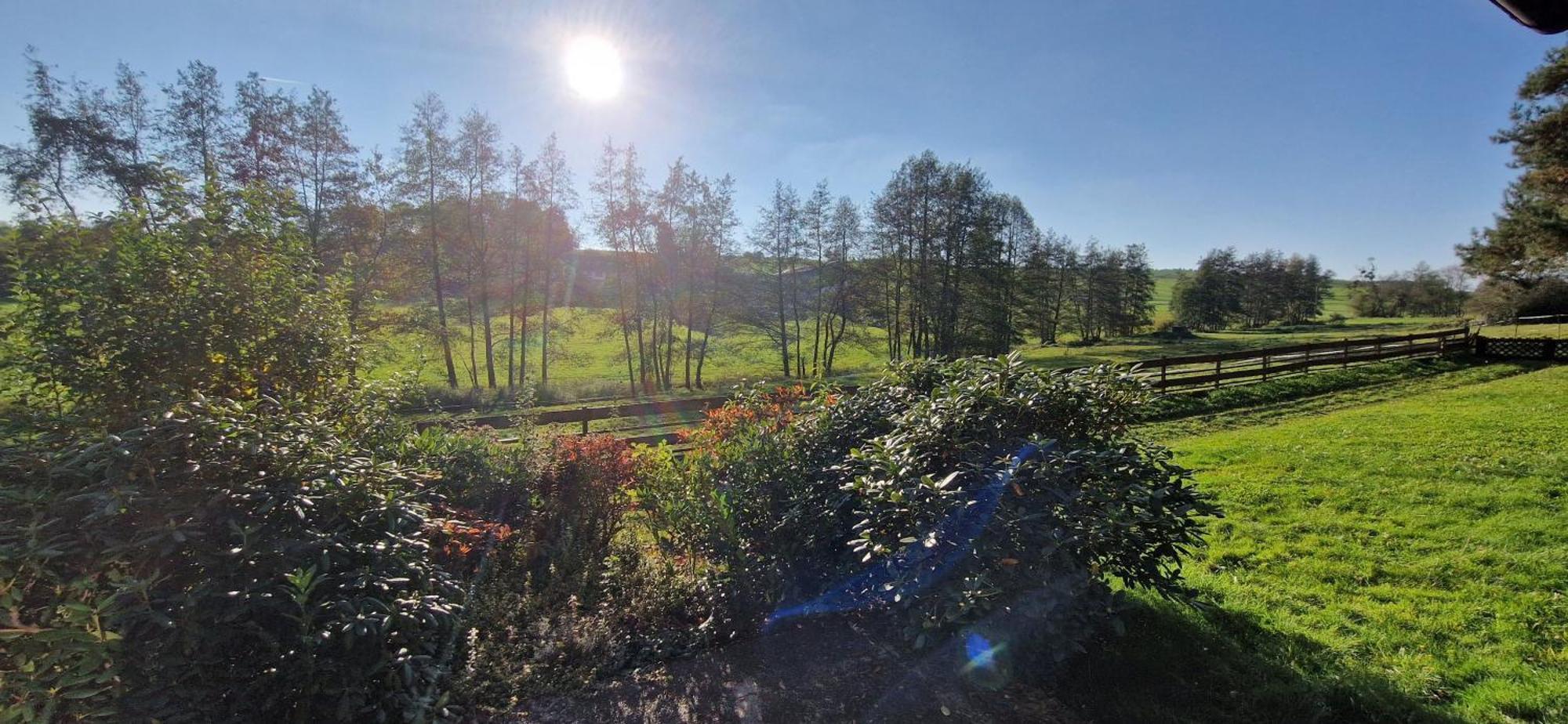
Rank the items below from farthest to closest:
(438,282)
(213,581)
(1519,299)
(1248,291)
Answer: (1248,291) → (1519,299) → (438,282) → (213,581)

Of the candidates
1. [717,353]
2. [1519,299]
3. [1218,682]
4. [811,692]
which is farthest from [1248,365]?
[1519,299]

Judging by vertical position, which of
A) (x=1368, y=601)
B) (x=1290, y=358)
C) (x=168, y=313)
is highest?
(x=168, y=313)

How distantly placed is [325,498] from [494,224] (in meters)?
23.3

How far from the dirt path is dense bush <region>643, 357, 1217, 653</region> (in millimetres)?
316

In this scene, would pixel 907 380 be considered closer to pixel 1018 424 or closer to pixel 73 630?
pixel 1018 424

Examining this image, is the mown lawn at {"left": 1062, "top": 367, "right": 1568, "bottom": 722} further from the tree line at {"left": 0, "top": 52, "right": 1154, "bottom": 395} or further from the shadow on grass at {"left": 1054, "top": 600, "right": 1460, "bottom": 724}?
the tree line at {"left": 0, "top": 52, "right": 1154, "bottom": 395}

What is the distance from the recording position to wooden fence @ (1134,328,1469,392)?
Result: 15836 millimetres

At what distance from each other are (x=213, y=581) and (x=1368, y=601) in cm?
649

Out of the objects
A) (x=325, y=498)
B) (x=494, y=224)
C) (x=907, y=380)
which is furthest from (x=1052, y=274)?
(x=325, y=498)

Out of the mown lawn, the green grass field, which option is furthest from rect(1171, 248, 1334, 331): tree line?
the mown lawn

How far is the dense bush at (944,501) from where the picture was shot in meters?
2.59

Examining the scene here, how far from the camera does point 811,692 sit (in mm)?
3031

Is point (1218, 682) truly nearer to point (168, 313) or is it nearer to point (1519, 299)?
point (168, 313)

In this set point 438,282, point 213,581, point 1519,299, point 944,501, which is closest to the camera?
point 213,581
